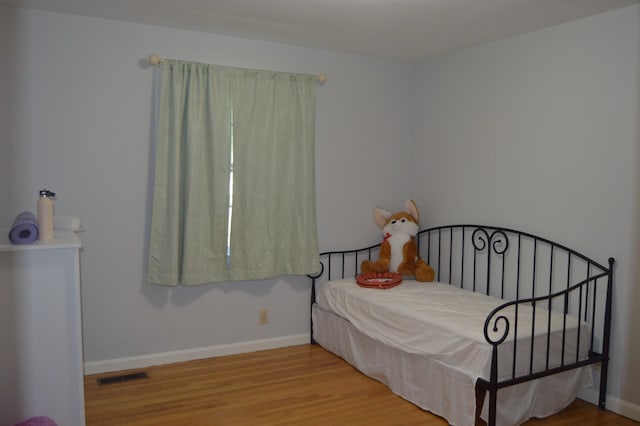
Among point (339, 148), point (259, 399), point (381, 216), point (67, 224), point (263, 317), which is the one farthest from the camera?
point (381, 216)

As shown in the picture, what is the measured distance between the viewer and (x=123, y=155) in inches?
142

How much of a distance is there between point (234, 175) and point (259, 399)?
4.97 ft

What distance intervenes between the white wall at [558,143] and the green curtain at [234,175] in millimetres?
1135

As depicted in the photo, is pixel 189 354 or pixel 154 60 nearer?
pixel 154 60

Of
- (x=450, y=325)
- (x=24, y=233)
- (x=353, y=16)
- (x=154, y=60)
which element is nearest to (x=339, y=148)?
(x=353, y=16)

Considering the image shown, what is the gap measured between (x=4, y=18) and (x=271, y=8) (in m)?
1.57

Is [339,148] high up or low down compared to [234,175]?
up

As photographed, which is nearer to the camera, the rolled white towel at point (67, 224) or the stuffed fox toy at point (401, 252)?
the rolled white towel at point (67, 224)

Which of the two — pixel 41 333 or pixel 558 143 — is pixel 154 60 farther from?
pixel 558 143

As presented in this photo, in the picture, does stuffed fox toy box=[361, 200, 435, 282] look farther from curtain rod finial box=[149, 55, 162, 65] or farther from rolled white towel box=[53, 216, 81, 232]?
rolled white towel box=[53, 216, 81, 232]

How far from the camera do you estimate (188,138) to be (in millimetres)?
3660

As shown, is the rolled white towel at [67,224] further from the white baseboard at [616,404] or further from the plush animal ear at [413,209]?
the white baseboard at [616,404]

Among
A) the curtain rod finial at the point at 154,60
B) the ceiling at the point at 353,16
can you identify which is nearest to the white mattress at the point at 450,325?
the ceiling at the point at 353,16

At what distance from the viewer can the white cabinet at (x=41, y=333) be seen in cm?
205
